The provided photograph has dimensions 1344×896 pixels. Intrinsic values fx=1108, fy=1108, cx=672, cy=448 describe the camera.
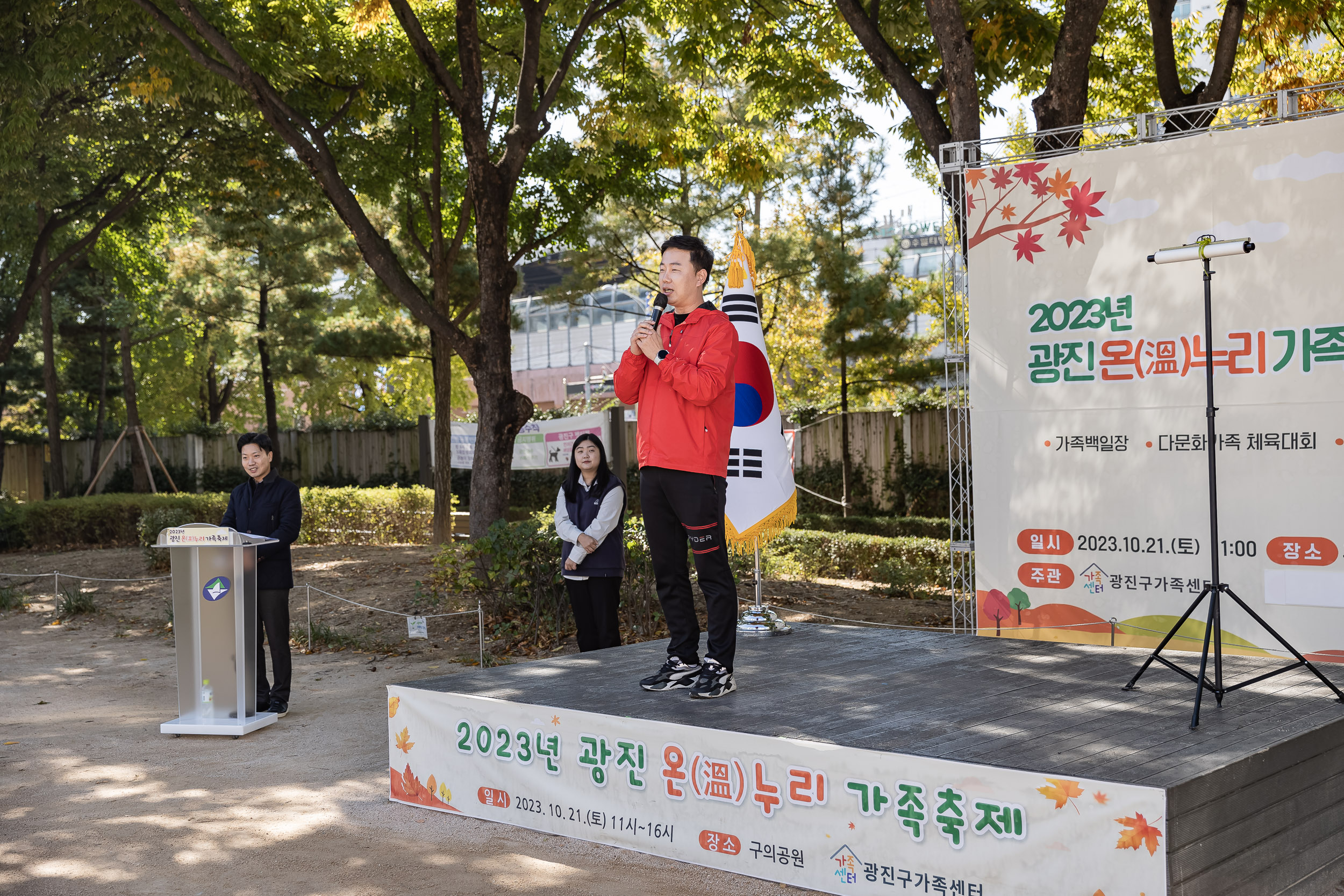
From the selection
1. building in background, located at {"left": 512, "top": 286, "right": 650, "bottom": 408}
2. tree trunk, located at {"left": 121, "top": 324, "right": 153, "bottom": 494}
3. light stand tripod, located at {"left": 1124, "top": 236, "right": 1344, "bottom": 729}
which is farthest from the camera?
building in background, located at {"left": 512, "top": 286, "right": 650, "bottom": 408}

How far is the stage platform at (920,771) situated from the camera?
3211mm

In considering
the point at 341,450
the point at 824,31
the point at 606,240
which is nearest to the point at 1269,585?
the point at 824,31

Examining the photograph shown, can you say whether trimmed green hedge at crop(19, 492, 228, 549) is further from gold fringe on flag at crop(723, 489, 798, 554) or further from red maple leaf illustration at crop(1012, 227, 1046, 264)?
red maple leaf illustration at crop(1012, 227, 1046, 264)

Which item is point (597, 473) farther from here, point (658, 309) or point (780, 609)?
point (780, 609)

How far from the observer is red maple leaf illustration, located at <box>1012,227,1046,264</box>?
7051mm

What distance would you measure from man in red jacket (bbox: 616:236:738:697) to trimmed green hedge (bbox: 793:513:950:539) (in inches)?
417

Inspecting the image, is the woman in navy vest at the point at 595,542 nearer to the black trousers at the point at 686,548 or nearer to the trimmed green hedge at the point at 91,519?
the black trousers at the point at 686,548

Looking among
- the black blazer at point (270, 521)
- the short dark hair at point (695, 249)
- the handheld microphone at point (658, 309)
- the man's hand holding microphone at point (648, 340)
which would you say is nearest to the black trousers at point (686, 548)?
the man's hand holding microphone at point (648, 340)

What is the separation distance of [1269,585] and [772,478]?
2.85 meters

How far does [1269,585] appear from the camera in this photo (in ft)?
20.5

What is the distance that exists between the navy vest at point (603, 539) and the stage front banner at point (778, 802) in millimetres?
1849

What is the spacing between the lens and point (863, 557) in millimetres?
13516

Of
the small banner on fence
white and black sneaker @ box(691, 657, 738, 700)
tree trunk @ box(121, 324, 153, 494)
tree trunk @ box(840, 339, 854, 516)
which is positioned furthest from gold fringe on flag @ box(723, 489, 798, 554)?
tree trunk @ box(121, 324, 153, 494)

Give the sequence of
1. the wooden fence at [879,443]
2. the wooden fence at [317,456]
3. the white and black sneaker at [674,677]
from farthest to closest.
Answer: the wooden fence at [317,456] → the wooden fence at [879,443] → the white and black sneaker at [674,677]
